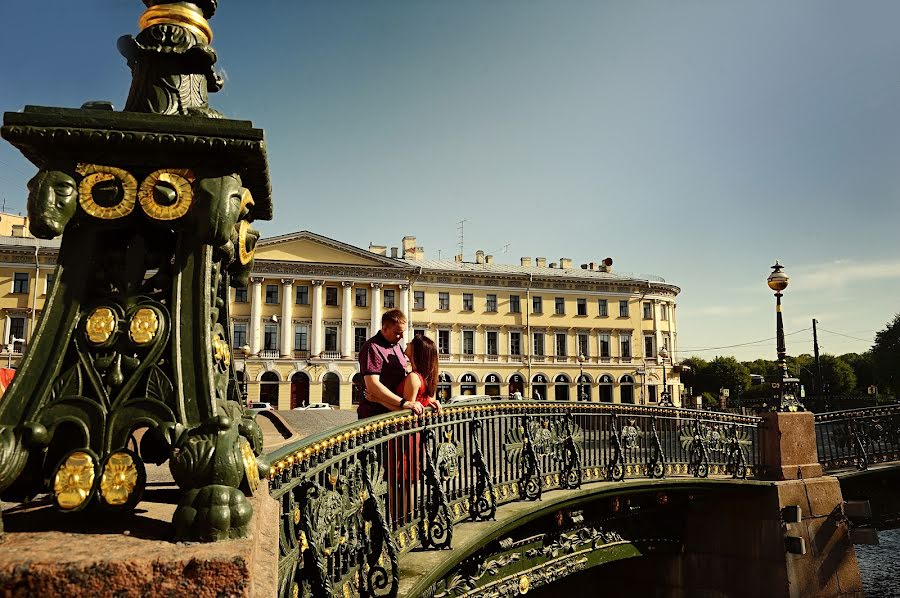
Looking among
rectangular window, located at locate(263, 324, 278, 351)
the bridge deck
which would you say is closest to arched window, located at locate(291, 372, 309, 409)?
rectangular window, located at locate(263, 324, 278, 351)

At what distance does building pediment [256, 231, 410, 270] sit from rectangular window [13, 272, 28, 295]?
1621 centimetres

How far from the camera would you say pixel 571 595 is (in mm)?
9188

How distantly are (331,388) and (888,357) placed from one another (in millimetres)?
49858

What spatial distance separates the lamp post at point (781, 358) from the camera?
32.8 feet

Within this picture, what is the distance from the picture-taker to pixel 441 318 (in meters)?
50.0

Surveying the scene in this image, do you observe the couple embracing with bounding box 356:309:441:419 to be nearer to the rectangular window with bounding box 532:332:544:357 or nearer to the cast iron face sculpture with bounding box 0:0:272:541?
the cast iron face sculpture with bounding box 0:0:272:541

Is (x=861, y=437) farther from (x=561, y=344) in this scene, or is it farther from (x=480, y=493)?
(x=561, y=344)

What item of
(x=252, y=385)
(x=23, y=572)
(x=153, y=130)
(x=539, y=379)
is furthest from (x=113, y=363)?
(x=539, y=379)

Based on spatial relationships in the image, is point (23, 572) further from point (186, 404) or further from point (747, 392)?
point (747, 392)

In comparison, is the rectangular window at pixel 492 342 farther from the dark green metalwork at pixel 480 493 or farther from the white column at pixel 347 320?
the dark green metalwork at pixel 480 493

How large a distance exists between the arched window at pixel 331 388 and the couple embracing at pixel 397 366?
43.2 m

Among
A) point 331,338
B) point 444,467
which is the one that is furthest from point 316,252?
point 444,467

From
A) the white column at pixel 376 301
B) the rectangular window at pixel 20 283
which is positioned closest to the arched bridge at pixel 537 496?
the white column at pixel 376 301

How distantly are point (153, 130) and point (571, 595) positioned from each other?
9.39 metres
